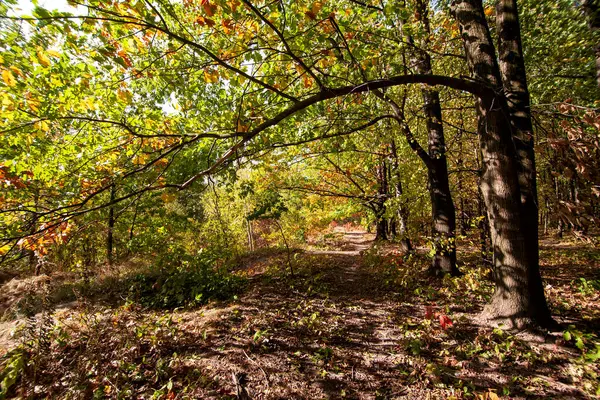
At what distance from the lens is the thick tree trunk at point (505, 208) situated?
3.38 m

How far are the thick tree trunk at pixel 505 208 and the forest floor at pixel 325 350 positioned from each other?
0.37 metres

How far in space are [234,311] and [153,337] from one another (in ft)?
4.32

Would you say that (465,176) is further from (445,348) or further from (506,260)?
(445,348)

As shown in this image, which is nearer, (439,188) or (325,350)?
(325,350)

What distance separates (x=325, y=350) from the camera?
3.69 m

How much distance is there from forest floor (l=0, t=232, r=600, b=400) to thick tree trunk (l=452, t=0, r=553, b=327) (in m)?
0.37

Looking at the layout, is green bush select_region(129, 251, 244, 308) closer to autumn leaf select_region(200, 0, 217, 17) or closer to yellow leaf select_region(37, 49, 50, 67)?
yellow leaf select_region(37, 49, 50, 67)

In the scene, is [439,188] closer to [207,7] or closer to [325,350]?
[325,350]

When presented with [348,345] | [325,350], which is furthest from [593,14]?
[325,350]

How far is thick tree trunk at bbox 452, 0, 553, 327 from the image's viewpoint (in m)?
3.38

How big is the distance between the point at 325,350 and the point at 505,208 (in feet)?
10.3

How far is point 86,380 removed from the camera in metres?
3.19

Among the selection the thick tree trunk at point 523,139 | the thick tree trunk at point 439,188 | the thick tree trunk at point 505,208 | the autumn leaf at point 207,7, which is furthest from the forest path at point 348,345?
the autumn leaf at point 207,7

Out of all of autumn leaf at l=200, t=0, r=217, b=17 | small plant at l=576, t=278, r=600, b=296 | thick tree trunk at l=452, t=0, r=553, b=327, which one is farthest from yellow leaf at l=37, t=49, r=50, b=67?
small plant at l=576, t=278, r=600, b=296
